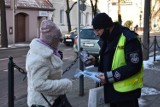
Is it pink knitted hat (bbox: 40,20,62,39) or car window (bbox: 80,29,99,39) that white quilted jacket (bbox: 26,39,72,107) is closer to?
pink knitted hat (bbox: 40,20,62,39)

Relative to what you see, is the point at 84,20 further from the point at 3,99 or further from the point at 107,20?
the point at 107,20

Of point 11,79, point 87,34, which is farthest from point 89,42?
point 11,79

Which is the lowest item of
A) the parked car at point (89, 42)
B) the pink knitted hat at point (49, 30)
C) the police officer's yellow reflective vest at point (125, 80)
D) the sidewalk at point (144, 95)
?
the sidewalk at point (144, 95)

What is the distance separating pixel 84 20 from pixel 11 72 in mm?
46731

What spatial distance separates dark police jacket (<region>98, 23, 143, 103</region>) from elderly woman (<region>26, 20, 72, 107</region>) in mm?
→ 471

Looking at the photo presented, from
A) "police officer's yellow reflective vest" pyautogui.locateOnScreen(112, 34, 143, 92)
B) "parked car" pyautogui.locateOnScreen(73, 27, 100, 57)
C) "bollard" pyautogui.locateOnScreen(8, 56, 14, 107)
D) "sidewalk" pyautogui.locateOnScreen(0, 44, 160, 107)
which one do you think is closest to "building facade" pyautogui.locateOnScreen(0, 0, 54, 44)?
"parked car" pyautogui.locateOnScreen(73, 27, 100, 57)

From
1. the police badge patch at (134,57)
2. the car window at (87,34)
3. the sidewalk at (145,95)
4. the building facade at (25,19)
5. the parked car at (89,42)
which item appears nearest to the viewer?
the police badge patch at (134,57)

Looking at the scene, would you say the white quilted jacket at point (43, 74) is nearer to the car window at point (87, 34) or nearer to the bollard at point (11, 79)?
the bollard at point (11, 79)

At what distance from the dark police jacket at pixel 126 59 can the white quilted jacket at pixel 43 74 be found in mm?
478

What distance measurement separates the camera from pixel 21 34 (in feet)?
116

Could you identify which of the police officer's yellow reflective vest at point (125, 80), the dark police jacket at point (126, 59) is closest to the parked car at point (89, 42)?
the dark police jacket at point (126, 59)

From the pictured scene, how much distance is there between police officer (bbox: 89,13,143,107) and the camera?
156 inches

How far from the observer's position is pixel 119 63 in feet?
13.2

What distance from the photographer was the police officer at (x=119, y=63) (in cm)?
396
